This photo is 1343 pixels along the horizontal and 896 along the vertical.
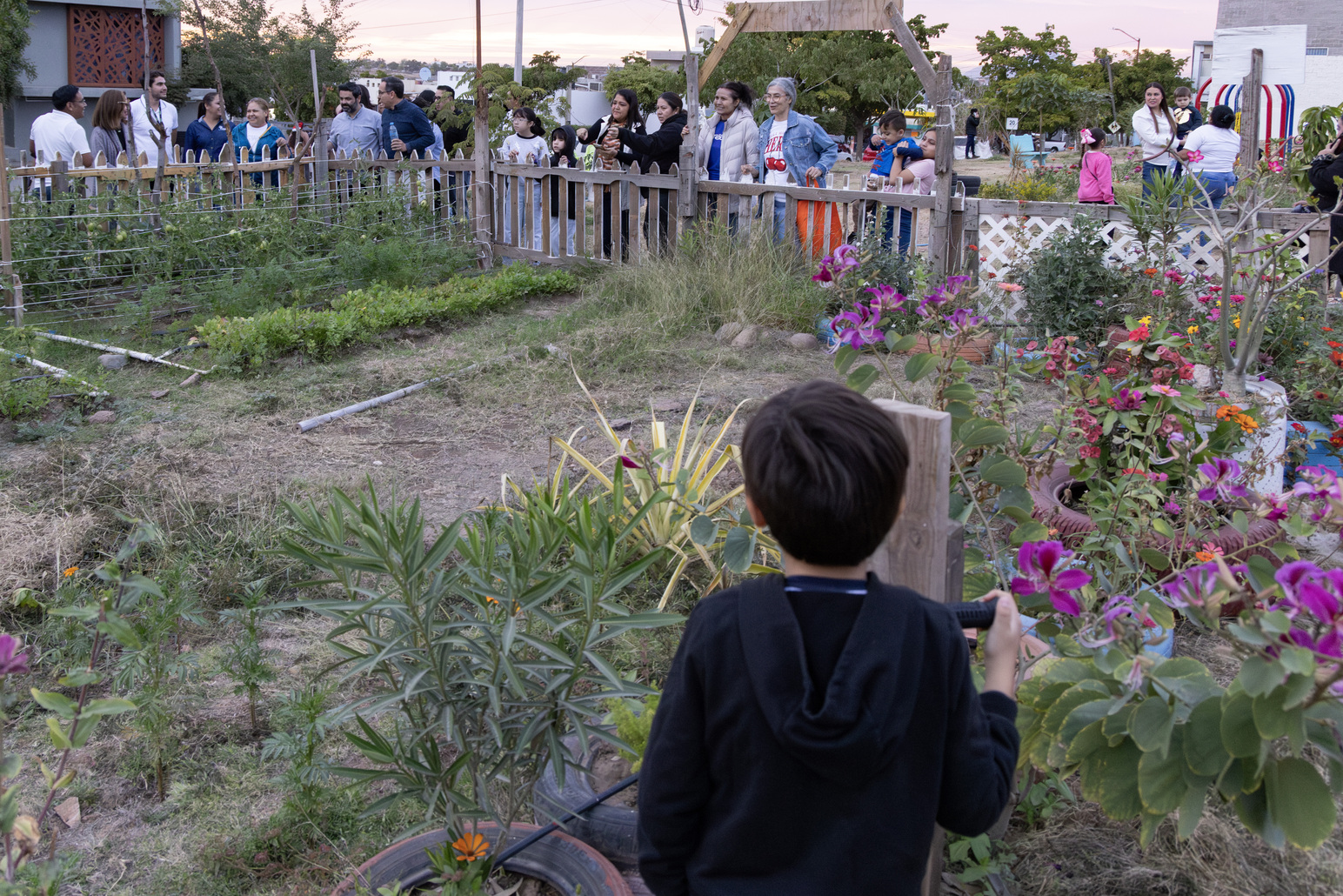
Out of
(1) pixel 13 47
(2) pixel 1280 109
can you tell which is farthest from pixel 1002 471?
(1) pixel 13 47

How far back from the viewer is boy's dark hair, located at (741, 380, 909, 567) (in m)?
1.19

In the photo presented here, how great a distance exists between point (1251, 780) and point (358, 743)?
1412mm

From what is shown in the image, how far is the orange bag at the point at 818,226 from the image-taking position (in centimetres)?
784

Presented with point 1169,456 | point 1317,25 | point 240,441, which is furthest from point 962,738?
point 1317,25

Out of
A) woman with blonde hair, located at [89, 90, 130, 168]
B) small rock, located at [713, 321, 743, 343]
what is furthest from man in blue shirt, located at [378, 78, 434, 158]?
small rock, located at [713, 321, 743, 343]

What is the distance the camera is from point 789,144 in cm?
850

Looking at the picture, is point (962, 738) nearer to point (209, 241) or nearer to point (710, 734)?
point (710, 734)

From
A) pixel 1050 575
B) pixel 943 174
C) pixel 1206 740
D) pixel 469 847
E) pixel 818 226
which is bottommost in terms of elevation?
pixel 469 847

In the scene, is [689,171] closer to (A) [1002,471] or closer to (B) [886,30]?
(B) [886,30]

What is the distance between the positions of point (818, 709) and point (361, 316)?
242 inches

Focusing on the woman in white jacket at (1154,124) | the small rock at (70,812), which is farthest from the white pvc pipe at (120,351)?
the woman in white jacket at (1154,124)

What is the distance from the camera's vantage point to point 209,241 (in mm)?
7777

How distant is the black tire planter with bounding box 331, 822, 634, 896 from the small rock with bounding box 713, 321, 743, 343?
5.08 meters

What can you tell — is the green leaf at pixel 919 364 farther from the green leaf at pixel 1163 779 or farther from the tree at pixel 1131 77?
the tree at pixel 1131 77
